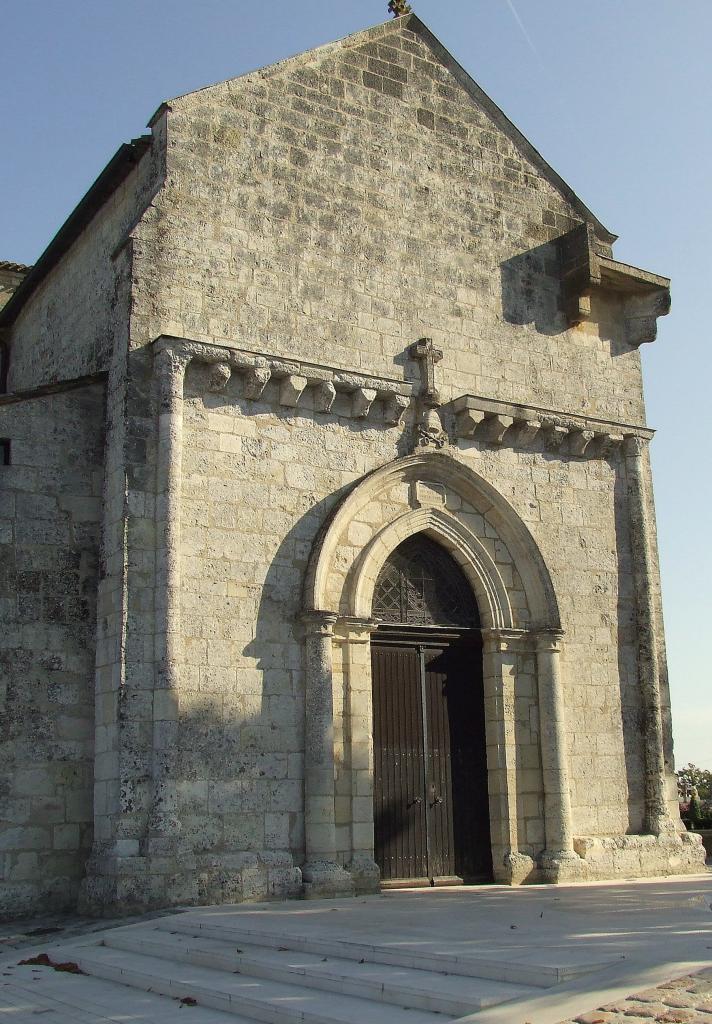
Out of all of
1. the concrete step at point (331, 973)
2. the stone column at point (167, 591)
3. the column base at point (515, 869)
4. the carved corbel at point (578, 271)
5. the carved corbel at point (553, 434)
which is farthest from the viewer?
the carved corbel at point (578, 271)

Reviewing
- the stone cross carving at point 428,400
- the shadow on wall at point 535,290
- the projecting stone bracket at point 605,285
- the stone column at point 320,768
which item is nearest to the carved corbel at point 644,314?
the projecting stone bracket at point 605,285

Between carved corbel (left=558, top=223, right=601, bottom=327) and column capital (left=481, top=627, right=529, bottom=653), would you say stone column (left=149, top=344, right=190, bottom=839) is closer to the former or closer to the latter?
column capital (left=481, top=627, right=529, bottom=653)

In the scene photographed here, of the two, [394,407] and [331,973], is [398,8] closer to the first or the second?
[394,407]

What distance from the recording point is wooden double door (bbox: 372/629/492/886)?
11.5 metres

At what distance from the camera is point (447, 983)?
624 centimetres

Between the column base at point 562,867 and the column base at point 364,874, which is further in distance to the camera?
the column base at point 562,867

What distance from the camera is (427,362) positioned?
12484mm

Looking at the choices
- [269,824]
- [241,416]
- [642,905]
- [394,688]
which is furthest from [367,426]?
[642,905]

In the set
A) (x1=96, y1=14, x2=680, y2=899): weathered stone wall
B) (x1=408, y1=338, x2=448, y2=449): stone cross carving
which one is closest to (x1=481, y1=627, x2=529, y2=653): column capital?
(x1=96, y1=14, x2=680, y2=899): weathered stone wall

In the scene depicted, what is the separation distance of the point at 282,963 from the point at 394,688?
194 inches

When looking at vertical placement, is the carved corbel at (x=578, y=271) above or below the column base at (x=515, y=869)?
above

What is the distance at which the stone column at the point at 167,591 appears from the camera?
386 inches

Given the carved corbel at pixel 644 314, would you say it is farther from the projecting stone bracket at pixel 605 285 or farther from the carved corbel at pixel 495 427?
the carved corbel at pixel 495 427

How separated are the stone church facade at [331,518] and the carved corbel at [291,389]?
24 millimetres
